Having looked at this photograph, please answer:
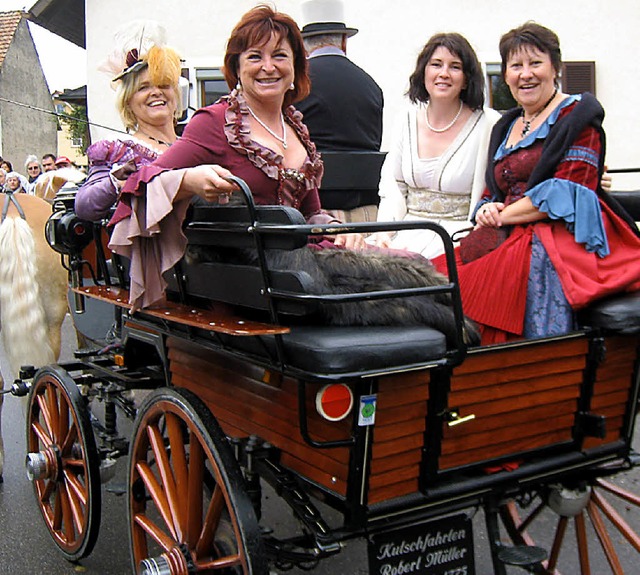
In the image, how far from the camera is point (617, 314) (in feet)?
6.98

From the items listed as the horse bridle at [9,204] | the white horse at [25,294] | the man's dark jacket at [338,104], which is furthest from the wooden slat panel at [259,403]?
the horse bridle at [9,204]

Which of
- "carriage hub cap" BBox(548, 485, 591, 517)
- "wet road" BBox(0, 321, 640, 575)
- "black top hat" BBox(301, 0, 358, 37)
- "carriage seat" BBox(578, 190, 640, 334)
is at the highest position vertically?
"black top hat" BBox(301, 0, 358, 37)

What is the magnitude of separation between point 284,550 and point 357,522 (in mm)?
245

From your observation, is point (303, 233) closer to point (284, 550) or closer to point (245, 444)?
point (245, 444)

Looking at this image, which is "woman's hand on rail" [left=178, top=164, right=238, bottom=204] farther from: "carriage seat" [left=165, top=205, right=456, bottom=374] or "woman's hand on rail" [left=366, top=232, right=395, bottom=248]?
"woman's hand on rail" [left=366, top=232, right=395, bottom=248]

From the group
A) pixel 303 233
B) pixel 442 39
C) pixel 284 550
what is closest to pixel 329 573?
pixel 284 550

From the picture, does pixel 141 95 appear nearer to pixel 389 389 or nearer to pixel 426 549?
pixel 389 389

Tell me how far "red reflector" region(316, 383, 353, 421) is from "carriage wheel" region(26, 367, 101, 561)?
4.38ft

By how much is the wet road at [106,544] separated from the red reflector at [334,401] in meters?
1.27

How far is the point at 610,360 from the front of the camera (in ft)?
7.41

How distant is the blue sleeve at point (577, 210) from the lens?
2.31 metres

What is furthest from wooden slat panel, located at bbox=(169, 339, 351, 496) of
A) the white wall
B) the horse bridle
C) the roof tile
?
the roof tile

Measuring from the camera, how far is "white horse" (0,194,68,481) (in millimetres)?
4000

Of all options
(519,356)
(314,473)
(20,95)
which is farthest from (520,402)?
(20,95)
